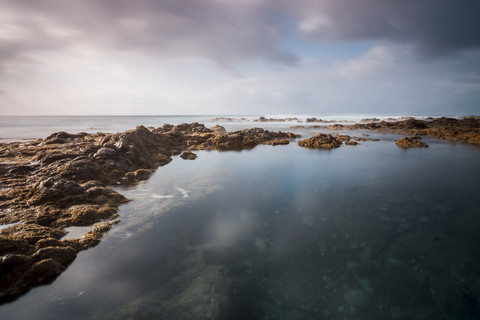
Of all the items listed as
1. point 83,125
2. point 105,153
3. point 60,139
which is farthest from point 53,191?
point 83,125

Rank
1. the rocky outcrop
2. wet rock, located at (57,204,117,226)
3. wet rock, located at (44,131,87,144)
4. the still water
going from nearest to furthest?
the still water → wet rock, located at (57,204,117,226) → wet rock, located at (44,131,87,144) → the rocky outcrop

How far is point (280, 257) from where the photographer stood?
7715 millimetres

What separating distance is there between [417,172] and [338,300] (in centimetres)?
1739

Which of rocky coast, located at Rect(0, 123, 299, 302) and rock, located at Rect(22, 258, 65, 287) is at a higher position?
rocky coast, located at Rect(0, 123, 299, 302)

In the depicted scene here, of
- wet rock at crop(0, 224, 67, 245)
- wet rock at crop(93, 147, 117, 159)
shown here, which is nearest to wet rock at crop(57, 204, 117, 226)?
wet rock at crop(0, 224, 67, 245)

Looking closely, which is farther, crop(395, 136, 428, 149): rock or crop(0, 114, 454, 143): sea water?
crop(0, 114, 454, 143): sea water

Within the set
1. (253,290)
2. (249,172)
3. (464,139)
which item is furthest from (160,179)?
(464,139)

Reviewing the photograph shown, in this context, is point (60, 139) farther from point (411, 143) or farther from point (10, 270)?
point (411, 143)

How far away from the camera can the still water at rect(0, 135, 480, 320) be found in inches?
225

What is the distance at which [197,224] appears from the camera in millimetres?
9953

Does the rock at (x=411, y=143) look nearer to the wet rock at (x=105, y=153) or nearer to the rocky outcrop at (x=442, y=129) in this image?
the rocky outcrop at (x=442, y=129)

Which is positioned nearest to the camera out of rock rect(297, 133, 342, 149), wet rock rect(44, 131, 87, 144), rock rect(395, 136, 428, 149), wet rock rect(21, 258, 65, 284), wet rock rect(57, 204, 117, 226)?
wet rock rect(21, 258, 65, 284)

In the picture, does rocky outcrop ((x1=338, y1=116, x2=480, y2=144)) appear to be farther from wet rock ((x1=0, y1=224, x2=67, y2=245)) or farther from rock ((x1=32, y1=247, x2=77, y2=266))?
wet rock ((x1=0, y1=224, x2=67, y2=245))

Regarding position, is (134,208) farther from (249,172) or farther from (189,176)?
(249,172)
